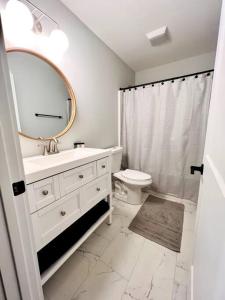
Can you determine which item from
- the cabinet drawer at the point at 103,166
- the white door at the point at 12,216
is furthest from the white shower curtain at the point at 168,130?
the white door at the point at 12,216

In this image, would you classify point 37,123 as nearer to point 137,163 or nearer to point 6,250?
point 6,250

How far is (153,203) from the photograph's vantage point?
6.53 ft

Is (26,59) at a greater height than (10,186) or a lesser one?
greater

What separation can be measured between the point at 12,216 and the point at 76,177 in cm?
51

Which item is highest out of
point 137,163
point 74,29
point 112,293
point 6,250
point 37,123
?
point 74,29

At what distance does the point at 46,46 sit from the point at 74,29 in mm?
460

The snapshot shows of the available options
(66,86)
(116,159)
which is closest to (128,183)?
(116,159)

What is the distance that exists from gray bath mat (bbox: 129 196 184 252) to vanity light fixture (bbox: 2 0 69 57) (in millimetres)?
2015

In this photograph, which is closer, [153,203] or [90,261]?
[90,261]

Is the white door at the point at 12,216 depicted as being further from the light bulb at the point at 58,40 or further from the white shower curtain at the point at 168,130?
the white shower curtain at the point at 168,130

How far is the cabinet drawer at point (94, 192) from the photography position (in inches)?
45.0

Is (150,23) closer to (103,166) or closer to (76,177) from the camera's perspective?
(103,166)

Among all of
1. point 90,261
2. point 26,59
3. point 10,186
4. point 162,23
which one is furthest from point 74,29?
point 90,261

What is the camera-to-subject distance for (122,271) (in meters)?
1.08
